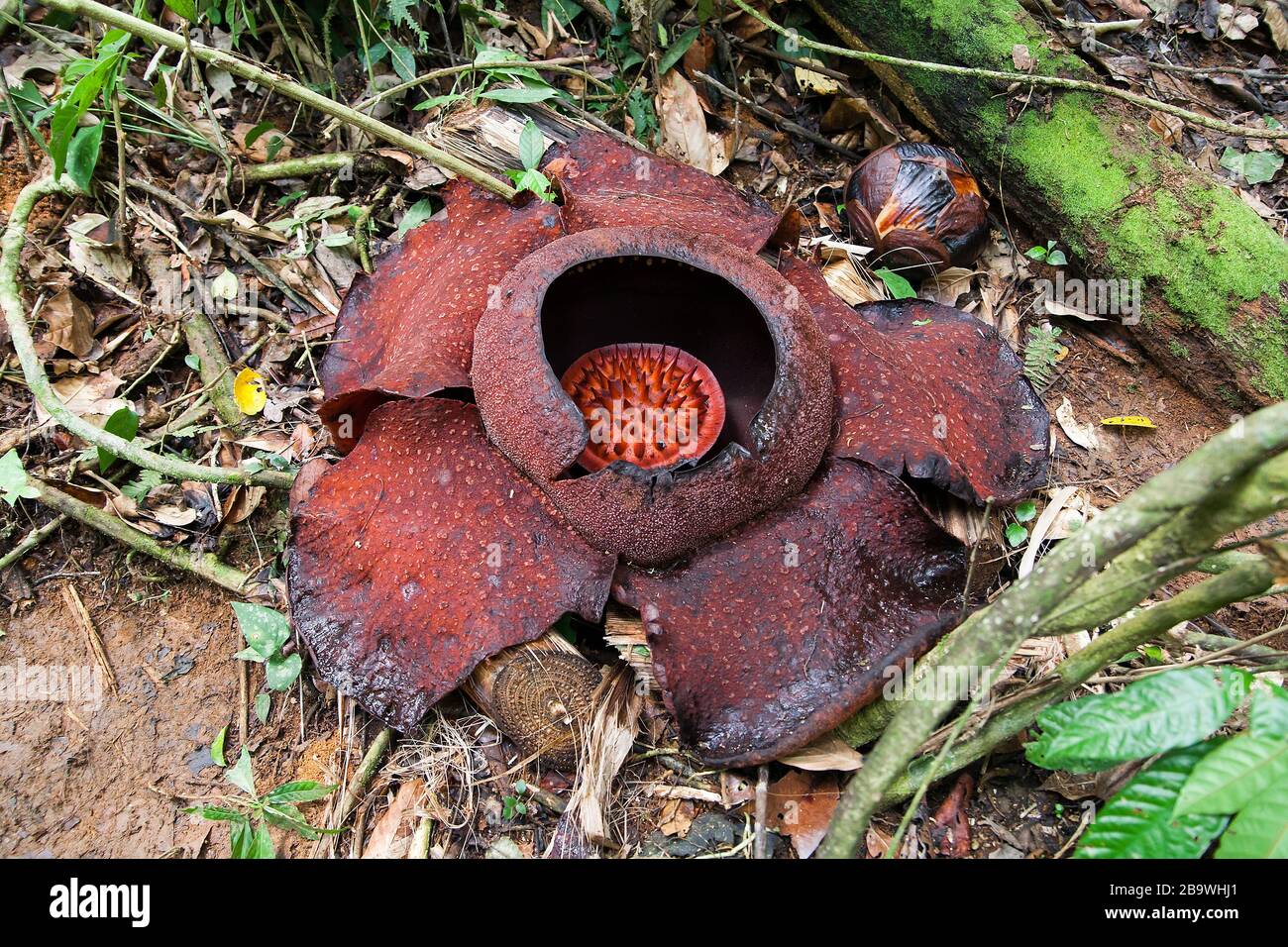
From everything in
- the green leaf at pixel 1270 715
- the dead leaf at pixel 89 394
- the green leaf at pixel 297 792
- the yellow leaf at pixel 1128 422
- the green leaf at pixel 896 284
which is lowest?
the green leaf at pixel 297 792

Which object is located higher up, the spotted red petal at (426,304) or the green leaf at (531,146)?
the green leaf at (531,146)

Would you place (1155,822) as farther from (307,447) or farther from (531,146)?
(307,447)

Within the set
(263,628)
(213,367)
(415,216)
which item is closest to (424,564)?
(263,628)

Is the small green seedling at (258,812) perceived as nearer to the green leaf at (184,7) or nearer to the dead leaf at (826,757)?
the dead leaf at (826,757)

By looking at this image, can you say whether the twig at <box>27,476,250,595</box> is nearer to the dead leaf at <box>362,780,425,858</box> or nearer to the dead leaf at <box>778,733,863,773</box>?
the dead leaf at <box>362,780,425,858</box>

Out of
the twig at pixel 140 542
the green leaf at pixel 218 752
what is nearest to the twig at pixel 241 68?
the twig at pixel 140 542

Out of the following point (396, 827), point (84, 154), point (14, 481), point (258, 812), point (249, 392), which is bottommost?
point (396, 827)
